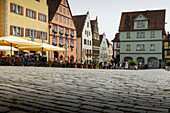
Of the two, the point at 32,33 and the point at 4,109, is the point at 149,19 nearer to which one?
the point at 32,33

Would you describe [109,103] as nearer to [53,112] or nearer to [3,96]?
[53,112]

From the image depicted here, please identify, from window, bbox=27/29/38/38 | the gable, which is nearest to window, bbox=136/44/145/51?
the gable

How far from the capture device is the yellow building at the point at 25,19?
97.1ft

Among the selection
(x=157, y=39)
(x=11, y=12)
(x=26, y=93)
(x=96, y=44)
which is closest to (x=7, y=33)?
(x=11, y=12)

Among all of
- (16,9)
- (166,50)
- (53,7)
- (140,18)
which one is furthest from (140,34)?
(16,9)

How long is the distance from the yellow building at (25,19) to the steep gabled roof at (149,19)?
2145cm

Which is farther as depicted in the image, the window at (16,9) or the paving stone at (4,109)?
the window at (16,9)

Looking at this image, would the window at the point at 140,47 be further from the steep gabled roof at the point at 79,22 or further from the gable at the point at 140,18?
the steep gabled roof at the point at 79,22

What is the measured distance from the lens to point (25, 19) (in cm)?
3294

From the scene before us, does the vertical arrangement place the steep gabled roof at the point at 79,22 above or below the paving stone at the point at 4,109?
above

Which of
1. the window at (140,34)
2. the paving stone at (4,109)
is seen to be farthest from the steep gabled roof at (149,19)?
the paving stone at (4,109)

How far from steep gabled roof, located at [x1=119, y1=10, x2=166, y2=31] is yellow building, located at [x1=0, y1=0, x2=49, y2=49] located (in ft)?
70.4

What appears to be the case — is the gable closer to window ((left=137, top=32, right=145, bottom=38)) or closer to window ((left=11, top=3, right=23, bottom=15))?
window ((left=137, top=32, right=145, bottom=38))

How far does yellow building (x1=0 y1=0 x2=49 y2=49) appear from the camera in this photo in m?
29.6
